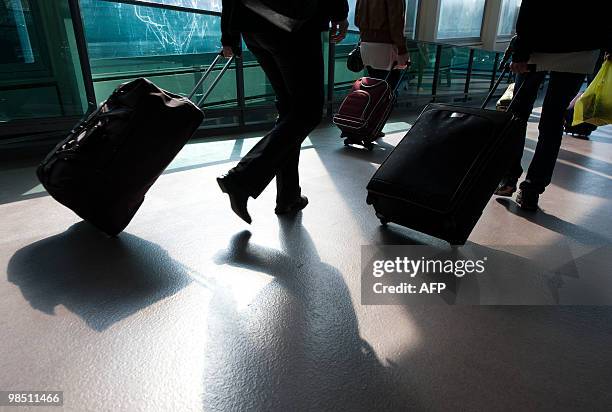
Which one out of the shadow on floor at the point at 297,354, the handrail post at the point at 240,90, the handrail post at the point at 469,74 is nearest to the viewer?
the shadow on floor at the point at 297,354

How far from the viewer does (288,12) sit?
5.57 ft

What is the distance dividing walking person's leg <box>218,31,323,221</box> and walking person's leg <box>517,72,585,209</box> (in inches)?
48.7

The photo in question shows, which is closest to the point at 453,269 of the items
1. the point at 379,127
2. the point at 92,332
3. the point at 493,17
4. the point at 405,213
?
the point at 405,213

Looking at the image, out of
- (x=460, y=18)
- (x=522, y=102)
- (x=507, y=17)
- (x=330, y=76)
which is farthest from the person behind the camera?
(x=507, y=17)

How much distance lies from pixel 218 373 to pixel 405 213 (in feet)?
3.54

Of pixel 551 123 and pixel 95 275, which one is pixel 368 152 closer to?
pixel 551 123

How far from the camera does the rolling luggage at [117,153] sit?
5.94 ft

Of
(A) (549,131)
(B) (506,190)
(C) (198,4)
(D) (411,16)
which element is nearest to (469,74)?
(D) (411,16)

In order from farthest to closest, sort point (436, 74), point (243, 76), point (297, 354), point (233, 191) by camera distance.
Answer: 1. point (436, 74)
2. point (243, 76)
3. point (233, 191)
4. point (297, 354)

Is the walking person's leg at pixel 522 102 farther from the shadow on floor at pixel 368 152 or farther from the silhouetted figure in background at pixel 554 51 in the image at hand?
the shadow on floor at pixel 368 152

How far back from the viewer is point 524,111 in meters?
2.35

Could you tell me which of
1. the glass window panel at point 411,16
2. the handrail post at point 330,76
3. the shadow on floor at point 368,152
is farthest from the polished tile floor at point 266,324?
the glass window panel at point 411,16

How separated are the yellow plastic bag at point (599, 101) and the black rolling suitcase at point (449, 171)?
687 mm

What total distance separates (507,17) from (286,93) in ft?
33.9
